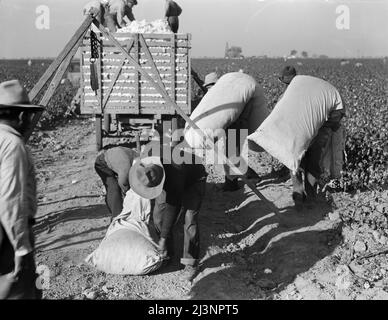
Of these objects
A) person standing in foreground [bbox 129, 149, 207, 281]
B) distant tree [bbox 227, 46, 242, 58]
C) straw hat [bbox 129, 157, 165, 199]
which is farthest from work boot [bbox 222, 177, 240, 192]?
distant tree [bbox 227, 46, 242, 58]

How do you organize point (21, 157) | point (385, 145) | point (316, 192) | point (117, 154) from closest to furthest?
point (21, 157)
point (117, 154)
point (316, 192)
point (385, 145)

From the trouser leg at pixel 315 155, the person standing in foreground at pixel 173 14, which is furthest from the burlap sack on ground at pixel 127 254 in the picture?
the person standing in foreground at pixel 173 14

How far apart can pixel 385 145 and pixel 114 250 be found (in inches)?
148

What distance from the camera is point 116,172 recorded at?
15.1 feet

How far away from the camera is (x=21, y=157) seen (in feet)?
8.32

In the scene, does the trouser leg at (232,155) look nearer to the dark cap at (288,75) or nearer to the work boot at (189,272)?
the dark cap at (288,75)

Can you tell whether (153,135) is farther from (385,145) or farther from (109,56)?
(385,145)

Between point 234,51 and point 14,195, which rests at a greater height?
point 234,51

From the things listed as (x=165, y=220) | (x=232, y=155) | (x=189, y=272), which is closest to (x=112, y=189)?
(x=165, y=220)

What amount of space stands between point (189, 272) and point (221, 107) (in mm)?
1996

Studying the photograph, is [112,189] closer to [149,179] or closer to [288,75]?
[149,179]

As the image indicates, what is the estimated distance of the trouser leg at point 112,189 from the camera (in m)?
4.71
